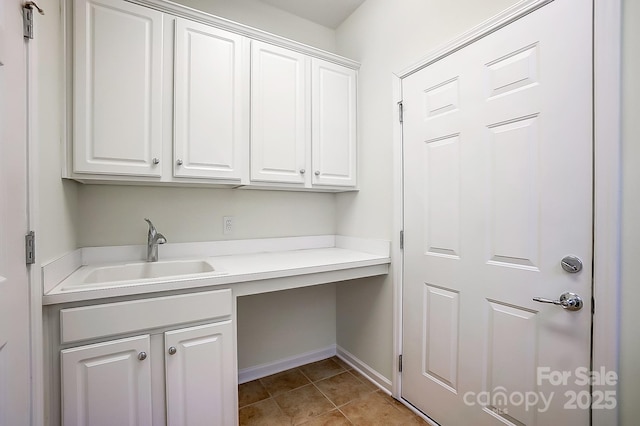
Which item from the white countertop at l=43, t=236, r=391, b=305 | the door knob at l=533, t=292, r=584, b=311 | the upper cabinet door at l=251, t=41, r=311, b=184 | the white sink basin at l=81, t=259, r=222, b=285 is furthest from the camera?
the upper cabinet door at l=251, t=41, r=311, b=184

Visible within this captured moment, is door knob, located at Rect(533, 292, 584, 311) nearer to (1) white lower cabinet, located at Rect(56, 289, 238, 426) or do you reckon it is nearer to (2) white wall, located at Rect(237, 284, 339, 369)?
(1) white lower cabinet, located at Rect(56, 289, 238, 426)

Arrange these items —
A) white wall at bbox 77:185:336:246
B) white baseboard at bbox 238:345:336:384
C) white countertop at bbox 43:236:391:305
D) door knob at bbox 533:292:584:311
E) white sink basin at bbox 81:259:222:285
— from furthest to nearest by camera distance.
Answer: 1. white baseboard at bbox 238:345:336:384
2. white wall at bbox 77:185:336:246
3. white sink basin at bbox 81:259:222:285
4. white countertop at bbox 43:236:391:305
5. door knob at bbox 533:292:584:311

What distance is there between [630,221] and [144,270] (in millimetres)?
2209

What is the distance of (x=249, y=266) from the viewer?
5.49 ft

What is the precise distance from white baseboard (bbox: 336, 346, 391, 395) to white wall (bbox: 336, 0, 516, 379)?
4 centimetres

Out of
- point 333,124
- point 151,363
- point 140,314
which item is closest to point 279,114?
point 333,124

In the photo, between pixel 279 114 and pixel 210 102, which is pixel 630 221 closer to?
pixel 279 114

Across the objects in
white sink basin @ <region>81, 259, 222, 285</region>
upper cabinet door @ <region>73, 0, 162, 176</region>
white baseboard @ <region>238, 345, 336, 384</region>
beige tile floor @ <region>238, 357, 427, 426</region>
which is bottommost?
beige tile floor @ <region>238, 357, 427, 426</region>

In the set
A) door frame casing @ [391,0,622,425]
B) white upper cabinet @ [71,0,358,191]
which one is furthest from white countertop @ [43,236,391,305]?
door frame casing @ [391,0,622,425]

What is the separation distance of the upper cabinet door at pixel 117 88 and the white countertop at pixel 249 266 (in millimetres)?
541

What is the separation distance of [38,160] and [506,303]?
198cm

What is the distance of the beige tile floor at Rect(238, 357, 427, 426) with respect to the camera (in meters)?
1.71

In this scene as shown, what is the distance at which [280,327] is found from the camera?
2.26 m

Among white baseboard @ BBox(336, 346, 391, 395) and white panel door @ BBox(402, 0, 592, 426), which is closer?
white panel door @ BBox(402, 0, 592, 426)
